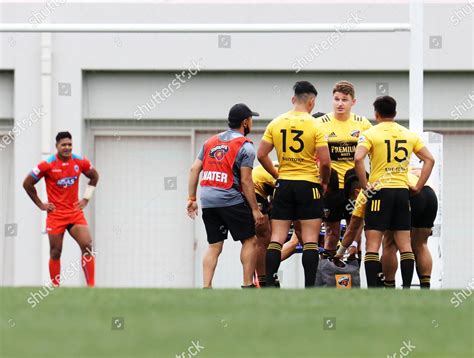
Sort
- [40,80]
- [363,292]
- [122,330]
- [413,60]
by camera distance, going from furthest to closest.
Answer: [40,80], [413,60], [363,292], [122,330]

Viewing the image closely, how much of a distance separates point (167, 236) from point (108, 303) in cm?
1286

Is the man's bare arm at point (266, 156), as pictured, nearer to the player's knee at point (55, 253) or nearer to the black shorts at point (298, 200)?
the black shorts at point (298, 200)

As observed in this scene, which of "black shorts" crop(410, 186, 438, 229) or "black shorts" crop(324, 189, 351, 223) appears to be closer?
"black shorts" crop(410, 186, 438, 229)

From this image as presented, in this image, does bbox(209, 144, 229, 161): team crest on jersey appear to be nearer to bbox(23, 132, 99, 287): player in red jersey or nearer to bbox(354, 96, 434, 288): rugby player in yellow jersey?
bbox(354, 96, 434, 288): rugby player in yellow jersey

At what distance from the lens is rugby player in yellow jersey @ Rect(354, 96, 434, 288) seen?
477 inches

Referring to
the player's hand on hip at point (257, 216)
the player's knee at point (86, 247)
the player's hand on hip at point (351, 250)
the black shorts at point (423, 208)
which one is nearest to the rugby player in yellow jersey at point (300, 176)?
the player's hand on hip at point (257, 216)

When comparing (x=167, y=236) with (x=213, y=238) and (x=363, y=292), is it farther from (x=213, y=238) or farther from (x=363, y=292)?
(x=363, y=292)

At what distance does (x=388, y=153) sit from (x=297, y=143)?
864 mm

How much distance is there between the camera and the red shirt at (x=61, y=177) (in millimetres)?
15719

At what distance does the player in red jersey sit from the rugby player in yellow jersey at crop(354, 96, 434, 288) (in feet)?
15.4

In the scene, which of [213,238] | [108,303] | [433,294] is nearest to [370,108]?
[213,238]

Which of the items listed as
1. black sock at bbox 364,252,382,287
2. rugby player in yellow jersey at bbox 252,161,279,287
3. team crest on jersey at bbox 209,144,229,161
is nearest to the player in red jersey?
rugby player in yellow jersey at bbox 252,161,279,287

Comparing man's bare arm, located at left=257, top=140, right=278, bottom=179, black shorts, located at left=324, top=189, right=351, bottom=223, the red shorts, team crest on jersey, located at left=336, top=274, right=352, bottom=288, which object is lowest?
team crest on jersey, located at left=336, top=274, right=352, bottom=288

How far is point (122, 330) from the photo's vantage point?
776 centimetres
